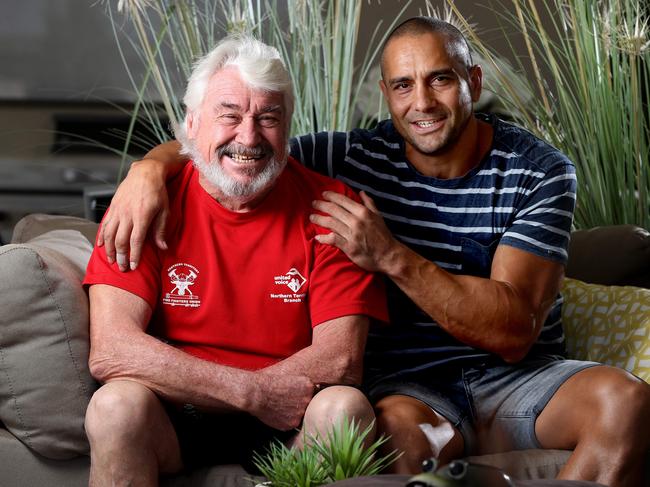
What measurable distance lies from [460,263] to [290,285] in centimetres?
46

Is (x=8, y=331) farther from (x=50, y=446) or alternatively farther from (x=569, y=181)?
(x=569, y=181)

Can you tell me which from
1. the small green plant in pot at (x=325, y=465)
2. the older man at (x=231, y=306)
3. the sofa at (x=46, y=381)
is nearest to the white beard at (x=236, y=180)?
the older man at (x=231, y=306)

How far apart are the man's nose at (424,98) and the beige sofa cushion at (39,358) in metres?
0.94

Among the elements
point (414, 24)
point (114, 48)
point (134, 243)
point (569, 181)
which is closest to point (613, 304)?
point (569, 181)

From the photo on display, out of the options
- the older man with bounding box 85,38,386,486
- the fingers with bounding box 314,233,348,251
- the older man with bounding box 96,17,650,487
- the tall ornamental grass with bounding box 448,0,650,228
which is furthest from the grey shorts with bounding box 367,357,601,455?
the tall ornamental grass with bounding box 448,0,650,228

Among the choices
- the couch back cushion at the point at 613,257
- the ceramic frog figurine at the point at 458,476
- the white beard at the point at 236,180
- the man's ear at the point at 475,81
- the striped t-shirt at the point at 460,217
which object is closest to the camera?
the ceramic frog figurine at the point at 458,476

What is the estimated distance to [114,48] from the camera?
13.5ft

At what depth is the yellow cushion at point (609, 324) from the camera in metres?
2.34

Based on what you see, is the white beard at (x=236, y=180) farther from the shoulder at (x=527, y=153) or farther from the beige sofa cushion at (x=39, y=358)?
the shoulder at (x=527, y=153)

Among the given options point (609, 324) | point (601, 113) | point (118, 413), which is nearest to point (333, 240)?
point (118, 413)

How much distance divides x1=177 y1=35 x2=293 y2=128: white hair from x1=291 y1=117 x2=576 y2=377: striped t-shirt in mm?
346

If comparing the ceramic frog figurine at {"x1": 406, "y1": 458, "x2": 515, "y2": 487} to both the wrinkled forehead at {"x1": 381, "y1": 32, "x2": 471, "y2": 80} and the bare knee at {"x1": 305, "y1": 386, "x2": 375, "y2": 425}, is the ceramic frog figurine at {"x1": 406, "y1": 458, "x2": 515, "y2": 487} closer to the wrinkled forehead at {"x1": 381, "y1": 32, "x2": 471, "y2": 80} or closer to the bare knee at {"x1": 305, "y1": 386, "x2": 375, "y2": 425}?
the bare knee at {"x1": 305, "y1": 386, "x2": 375, "y2": 425}

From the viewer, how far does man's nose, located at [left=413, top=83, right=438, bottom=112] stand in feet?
7.48

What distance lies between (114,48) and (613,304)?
2.57 meters
